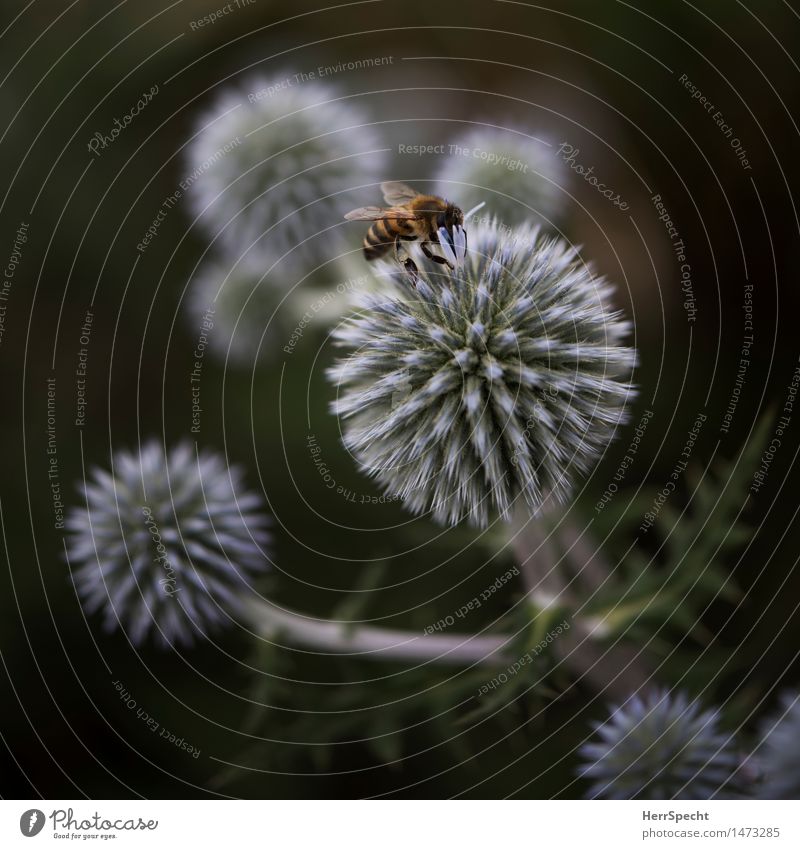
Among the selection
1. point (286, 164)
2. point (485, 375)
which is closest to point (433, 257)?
point (485, 375)

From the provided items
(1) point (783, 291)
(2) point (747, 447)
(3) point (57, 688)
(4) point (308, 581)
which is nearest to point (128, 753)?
(3) point (57, 688)

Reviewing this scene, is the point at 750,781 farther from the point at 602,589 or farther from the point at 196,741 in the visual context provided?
the point at 196,741

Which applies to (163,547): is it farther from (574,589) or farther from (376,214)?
(574,589)

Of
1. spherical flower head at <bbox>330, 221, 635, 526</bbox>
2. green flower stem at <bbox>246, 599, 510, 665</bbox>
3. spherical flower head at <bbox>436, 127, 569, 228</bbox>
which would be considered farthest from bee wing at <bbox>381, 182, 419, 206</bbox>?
green flower stem at <bbox>246, 599, 510, 665</bbox>

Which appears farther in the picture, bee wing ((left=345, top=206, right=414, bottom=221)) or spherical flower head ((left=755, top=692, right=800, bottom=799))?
spherical flower head ((left=755, top=692, right=800, bottom=799))
